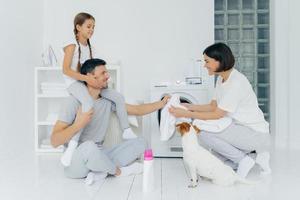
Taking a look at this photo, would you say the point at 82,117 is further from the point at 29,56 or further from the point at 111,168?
the point at 29,56

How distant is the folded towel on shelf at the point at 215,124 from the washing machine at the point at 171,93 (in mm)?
886

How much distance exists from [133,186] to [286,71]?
10.0ft

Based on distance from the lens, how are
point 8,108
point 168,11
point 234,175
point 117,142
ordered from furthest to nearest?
point 168,11
point 8,108
point 117,142
point 234,175

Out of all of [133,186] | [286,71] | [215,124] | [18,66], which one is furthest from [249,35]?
[133,186]

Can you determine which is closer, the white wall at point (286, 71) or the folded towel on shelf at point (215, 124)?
the folded towel on shelf at point (215, 124)

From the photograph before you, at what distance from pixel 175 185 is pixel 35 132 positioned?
2.12m

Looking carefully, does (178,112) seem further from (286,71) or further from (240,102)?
(286,71)

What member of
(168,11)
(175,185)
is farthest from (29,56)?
(175,185)

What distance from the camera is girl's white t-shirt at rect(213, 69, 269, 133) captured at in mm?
2730

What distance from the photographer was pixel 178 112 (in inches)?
114

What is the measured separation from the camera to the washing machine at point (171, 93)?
147 inches

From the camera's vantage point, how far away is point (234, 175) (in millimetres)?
2541

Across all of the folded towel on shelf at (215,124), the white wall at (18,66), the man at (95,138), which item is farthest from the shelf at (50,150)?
the folded towel on shelf at (215,124)

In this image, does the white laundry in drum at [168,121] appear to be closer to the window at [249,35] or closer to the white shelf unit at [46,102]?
the white shelf unit at [46,102]
